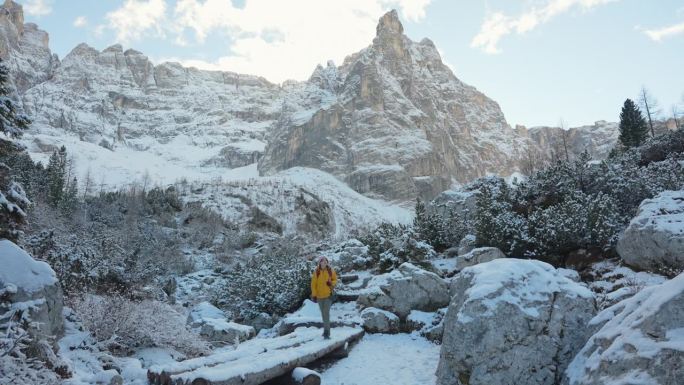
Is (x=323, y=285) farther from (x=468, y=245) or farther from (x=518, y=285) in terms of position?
(x=468, y=245)

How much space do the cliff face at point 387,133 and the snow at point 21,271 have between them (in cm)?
13112

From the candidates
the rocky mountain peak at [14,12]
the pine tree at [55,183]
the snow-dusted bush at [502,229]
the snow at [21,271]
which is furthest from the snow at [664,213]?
the rocky mountain peak at [14,12]

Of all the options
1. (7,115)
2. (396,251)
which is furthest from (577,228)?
(7,115)

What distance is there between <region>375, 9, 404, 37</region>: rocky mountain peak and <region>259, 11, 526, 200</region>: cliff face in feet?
1.39

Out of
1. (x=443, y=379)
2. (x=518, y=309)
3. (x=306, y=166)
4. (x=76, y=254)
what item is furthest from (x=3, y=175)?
(x=306, y=166)

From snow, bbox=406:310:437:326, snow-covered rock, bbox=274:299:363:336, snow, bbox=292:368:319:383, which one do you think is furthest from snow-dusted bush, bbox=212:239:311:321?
snow, bbox=292:368:319:383

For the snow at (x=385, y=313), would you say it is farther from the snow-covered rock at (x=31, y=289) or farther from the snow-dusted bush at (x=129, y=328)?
the snow-covered rock at (x=31, y=289)

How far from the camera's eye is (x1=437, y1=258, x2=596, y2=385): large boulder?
5594 mm

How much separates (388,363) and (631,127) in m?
36.6

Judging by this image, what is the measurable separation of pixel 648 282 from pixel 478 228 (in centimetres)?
584

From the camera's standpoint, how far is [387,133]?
500ft

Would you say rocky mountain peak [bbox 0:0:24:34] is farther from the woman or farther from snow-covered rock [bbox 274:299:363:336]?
the woman

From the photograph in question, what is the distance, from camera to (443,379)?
6.12 metres

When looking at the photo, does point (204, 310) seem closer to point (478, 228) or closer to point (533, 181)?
point (478, 228)
